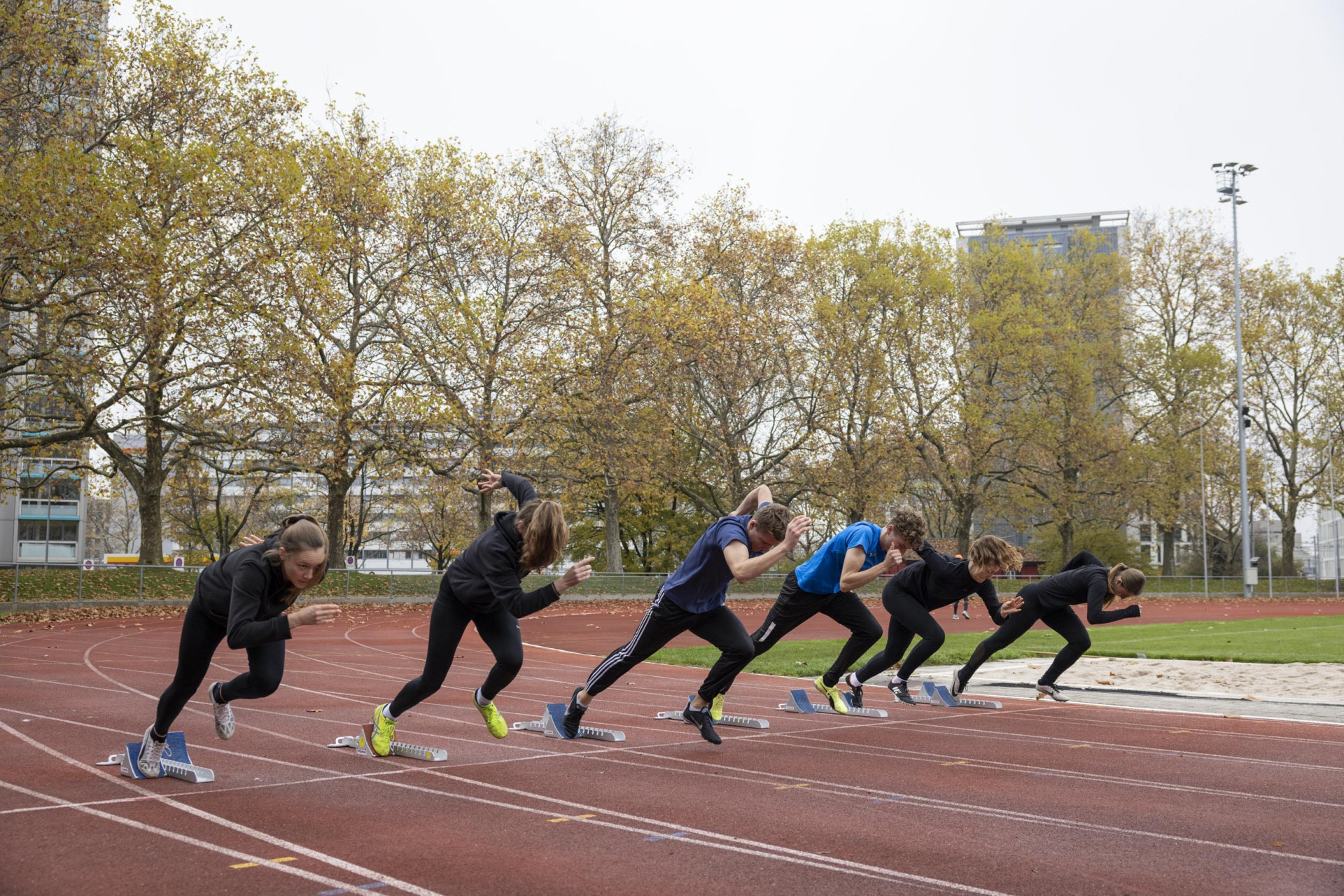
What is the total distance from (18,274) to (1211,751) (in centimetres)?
2778

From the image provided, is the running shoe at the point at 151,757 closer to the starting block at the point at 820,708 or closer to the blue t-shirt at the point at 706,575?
the blue t-shirt at the point at 706,575

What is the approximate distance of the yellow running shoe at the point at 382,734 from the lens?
7.14 m

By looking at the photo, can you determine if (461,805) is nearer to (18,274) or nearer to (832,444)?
(18,274)

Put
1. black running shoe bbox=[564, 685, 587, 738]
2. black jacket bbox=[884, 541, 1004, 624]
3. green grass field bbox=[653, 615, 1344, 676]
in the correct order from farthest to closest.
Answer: green grass field bbox=[653, 615, 1344, 676]
black jacket bbox=[884, 541, 1004, 624]
black running shoe bbox=[564, 685, 587, 738]

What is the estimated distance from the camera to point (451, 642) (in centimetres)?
706

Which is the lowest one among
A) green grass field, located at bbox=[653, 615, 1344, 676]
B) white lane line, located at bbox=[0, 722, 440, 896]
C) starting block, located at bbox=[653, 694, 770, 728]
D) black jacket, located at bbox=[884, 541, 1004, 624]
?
green grass field, located at bbox=[653, 615, 1344, 676]

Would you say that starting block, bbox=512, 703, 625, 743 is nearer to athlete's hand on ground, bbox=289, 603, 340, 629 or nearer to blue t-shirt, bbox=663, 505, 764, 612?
blue t-shirt, bbox=663, 505, 764, 612

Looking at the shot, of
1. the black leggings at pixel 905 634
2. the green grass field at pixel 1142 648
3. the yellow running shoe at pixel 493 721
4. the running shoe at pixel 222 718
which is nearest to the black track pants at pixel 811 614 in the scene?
the black leggings at pixel 905 634

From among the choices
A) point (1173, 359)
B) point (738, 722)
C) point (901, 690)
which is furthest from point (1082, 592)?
point (1173, 359)

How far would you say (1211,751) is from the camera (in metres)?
8.27

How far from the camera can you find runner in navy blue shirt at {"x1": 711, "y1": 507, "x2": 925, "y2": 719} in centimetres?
872

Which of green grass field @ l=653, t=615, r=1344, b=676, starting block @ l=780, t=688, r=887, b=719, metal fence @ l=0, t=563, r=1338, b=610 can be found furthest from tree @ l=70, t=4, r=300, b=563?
starting block @ l=780, t=688, r=887, b=719

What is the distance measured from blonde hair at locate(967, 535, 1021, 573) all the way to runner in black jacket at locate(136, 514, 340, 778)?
5.79 metres

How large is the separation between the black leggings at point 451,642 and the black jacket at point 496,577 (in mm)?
85
